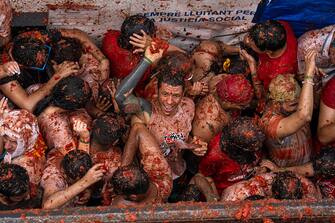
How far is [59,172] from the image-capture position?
21.2ft

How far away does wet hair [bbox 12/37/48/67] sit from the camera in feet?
23.0

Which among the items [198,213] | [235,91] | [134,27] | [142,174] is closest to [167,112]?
[235,91]

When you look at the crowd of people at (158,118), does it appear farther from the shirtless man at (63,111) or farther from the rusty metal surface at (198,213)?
the rusty metal surface at (198,213)

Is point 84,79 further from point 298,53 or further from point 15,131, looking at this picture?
point 298,53

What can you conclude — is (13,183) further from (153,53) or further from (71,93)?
(153,53)

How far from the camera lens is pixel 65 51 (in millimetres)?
7285

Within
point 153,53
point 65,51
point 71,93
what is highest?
point 153,53

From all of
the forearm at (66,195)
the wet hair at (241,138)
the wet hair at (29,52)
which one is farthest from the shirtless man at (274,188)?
the wet hair at (29,52)

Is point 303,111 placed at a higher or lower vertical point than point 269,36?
lower

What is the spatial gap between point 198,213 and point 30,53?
2.54m

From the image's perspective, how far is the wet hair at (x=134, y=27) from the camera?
717cm

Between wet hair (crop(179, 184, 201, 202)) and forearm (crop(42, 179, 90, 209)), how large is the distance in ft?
3.29

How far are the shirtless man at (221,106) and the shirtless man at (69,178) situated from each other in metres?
1.25

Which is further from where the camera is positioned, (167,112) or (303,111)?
(167,112)
